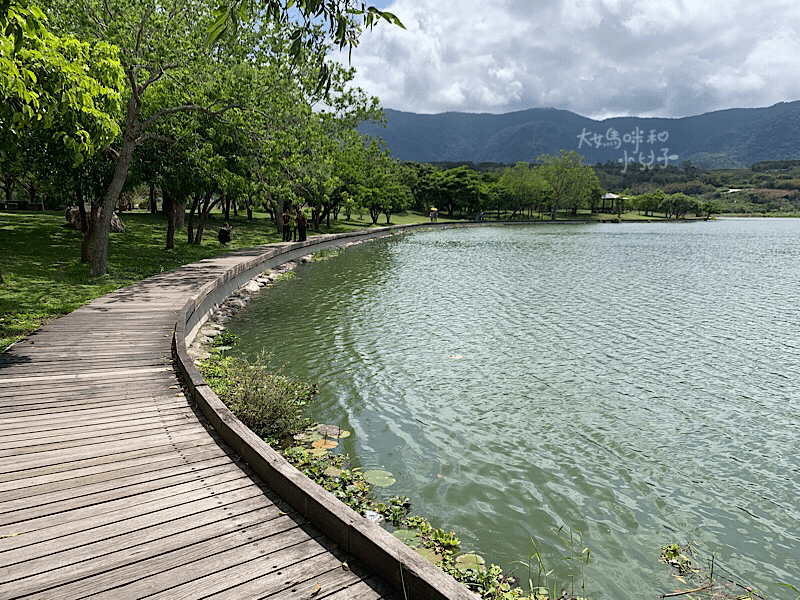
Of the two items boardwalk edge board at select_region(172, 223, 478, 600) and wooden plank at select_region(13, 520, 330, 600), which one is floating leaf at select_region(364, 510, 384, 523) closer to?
boardwalk edge board at select_region(172, 223, 478, 600)

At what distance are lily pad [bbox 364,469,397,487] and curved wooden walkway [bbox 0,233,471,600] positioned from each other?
198 centimetres

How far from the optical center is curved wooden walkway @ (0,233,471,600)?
384cm

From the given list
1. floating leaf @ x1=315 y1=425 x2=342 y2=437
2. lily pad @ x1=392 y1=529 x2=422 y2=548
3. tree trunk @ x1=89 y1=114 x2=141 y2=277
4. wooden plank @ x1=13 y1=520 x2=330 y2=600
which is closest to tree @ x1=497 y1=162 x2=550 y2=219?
tree trunk @ x1=89 y1=114 x2=141 y2=277

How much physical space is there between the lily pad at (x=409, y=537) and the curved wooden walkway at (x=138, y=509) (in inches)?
59.9

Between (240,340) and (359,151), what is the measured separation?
127 feet

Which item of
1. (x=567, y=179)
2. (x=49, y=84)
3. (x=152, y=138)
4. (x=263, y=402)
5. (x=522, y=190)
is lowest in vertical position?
(x=263, y=402)

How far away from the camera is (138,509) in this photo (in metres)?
4.81

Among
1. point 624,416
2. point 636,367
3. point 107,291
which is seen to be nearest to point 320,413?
point 624,416

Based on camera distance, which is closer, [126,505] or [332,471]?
[126,505]

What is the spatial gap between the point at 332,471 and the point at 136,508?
2843mm

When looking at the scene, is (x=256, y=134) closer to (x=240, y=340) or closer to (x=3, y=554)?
(x=240, y=340)

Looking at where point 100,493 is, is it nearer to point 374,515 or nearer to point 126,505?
point 126,505

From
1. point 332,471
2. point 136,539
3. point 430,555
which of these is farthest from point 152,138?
point 430,555

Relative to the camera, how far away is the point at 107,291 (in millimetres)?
16453
